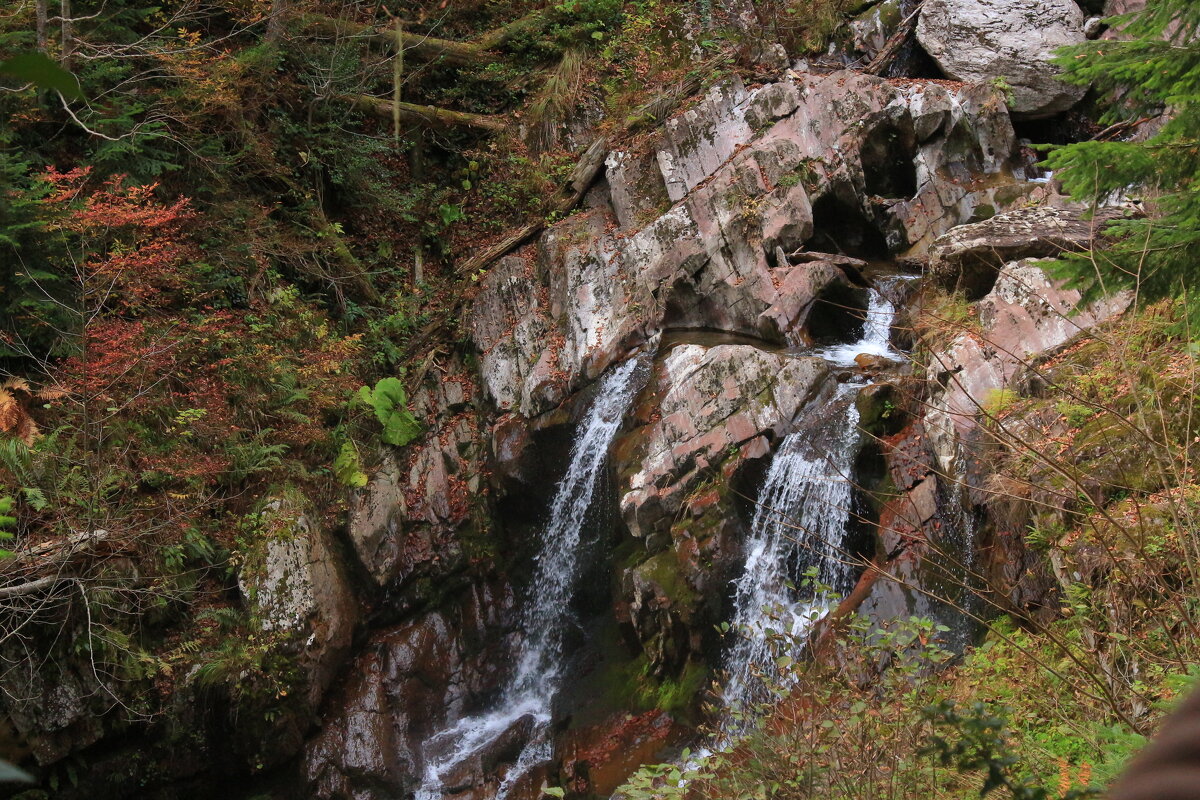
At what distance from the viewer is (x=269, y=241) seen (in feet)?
32.3

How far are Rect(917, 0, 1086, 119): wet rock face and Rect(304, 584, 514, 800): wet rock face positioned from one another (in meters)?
10.5

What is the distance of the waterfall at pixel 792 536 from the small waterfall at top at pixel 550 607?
7.71 feet

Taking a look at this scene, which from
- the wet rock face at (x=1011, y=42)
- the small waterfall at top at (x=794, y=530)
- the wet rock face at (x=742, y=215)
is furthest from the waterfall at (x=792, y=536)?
the wet rock face at (x=1011, y=42)

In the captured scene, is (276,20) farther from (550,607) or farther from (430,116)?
(550,607)

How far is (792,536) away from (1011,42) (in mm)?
9049

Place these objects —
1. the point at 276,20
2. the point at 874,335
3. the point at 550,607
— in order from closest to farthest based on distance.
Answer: the point at 874,335
the point at 550,607
the point at 276,20

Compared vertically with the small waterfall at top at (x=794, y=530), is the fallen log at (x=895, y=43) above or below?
above

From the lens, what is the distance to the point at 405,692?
8430mm

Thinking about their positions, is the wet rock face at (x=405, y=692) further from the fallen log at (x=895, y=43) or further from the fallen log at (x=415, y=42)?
the fallen log at (x=895, y=43)

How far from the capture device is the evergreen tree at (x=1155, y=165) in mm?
3359

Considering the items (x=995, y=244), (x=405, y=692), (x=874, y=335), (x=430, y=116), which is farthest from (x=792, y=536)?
(x=430, y=116)

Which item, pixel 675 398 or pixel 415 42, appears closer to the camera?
pixel 675 398

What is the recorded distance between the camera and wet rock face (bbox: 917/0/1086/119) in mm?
10555

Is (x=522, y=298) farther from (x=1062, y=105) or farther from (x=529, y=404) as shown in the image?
(x=1062, y=105)
